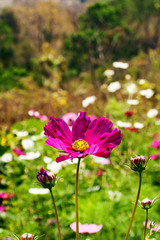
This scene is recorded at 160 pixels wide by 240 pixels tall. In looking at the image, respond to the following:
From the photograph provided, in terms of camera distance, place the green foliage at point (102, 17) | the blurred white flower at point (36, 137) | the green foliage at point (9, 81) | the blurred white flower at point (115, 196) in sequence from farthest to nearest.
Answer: the green foliage at point (102, 17) → the green foliage at point (9, 81) → the blurred white flower at point (36, 137) → the blurred white flower at point (115, 196)

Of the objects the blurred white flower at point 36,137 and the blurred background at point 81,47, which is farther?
the blurred background at point 81,47

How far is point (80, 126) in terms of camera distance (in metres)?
0.52

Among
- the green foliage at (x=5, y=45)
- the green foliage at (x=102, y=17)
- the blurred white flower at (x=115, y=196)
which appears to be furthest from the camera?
the green foliage at (x=5, y=45)

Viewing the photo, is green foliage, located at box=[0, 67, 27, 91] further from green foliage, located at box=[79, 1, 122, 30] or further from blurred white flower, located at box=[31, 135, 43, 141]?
blurred white flower, located at box=[31, 135, 43, 141]

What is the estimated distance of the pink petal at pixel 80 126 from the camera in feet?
1.69

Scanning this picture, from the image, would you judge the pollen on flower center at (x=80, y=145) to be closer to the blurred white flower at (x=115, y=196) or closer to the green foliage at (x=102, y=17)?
Result: the blurred white flower at (x=115, y=196)

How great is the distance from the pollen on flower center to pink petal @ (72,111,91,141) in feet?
0.11

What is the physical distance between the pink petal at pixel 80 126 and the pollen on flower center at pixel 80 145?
0.03 m

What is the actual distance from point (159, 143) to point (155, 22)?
10.5 meters

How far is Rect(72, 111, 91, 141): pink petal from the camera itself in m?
0.52

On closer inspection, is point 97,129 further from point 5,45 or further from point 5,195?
point 5,45

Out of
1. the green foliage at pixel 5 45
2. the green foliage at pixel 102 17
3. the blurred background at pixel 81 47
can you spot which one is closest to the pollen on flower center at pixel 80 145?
the blurred background at pixel 81 47

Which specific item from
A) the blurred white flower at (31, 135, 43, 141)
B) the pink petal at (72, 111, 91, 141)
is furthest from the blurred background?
the pink petal at (72, 111, 91, 141)

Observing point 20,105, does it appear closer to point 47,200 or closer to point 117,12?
point 47,200
